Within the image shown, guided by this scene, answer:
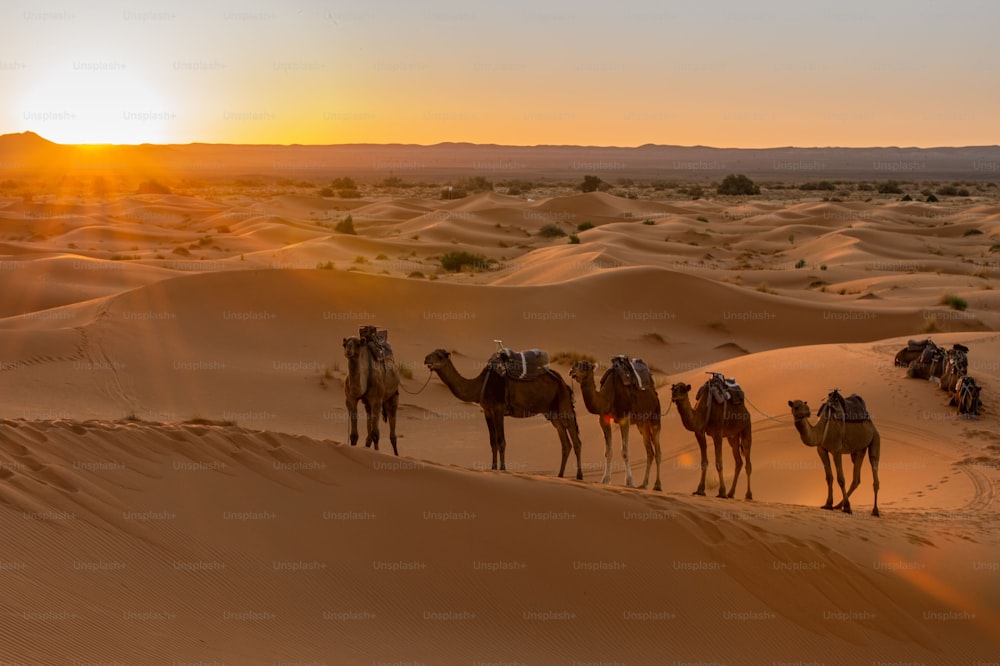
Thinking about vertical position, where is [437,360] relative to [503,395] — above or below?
above

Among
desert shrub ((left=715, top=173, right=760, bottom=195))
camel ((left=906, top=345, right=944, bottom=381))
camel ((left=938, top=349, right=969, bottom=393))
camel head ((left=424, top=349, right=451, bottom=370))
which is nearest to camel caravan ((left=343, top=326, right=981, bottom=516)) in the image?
camel head ((left=424, top=349, right=451, bottom=370))

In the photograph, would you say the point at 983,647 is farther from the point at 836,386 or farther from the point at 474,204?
the point at 474,204

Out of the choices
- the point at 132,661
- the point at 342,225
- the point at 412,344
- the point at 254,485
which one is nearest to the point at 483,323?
the point at 412,344

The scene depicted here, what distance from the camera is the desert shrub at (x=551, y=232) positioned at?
5666cm

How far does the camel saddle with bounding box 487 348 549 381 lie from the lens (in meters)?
12.8

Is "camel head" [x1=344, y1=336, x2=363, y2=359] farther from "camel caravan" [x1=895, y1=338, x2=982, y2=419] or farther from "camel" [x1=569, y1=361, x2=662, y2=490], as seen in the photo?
"camel caravan" [x1=895, y1=338, x2=982, y2=419]

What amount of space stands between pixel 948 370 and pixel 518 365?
8.06m

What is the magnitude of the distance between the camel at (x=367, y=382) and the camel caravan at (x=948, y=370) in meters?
9.35

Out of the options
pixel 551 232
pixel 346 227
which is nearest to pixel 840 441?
pixel 551 232

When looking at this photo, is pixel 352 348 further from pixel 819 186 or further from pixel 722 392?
pixel 819 186

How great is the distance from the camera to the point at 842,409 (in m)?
11.9

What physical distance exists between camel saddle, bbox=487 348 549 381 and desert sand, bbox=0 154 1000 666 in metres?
1.32

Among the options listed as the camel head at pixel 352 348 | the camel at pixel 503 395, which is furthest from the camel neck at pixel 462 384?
the camel head at pixel 352 348

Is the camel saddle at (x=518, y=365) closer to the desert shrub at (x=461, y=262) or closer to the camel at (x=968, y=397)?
the camel at (x=968, y=397)
